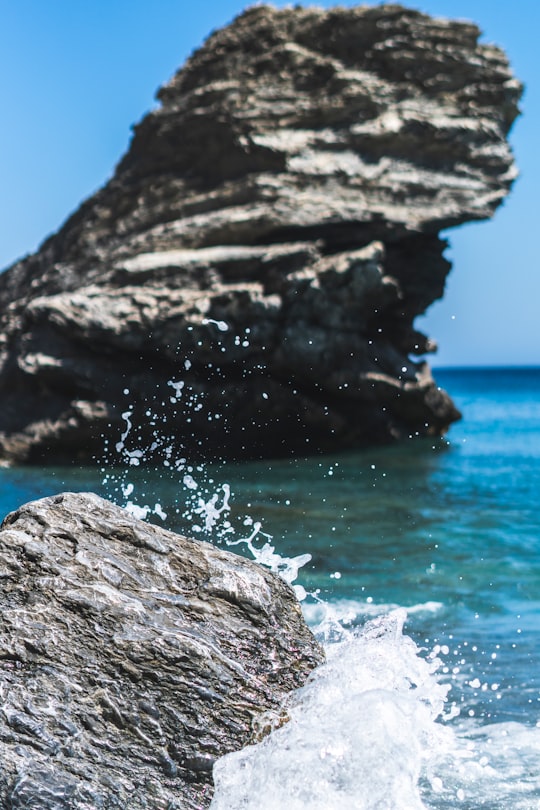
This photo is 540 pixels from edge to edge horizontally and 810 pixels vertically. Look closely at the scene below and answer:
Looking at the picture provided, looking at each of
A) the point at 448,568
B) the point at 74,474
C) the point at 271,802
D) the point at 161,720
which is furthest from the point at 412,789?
the point at 74,474

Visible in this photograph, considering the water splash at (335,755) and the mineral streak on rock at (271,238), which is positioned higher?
the mineral streak on rock at (271,238)

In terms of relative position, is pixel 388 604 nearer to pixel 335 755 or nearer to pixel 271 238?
pixel 335 755

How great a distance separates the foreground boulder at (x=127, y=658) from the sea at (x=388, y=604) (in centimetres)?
20

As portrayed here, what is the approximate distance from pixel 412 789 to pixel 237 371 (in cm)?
1671

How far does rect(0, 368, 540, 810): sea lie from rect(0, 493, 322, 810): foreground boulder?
204 millimetres

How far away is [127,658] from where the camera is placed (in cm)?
396

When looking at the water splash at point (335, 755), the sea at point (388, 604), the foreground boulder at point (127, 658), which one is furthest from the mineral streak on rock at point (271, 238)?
the water splash at point (335, 755)

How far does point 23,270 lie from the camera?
26.5 metres

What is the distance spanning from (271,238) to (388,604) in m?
13.5

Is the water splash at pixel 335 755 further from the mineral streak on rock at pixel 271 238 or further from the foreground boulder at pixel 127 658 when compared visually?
the mineral streak on rock at pixel 271 238

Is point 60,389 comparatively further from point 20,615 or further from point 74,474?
point 20,615

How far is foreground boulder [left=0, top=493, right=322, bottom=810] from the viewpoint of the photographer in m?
3.67

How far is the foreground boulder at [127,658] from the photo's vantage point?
12.1ft

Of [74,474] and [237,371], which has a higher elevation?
[237,371]
